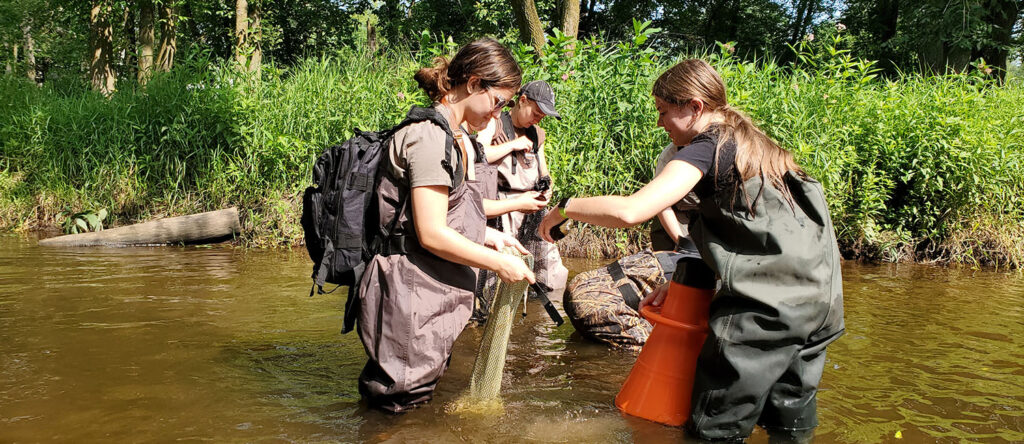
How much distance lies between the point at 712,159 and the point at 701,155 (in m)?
0.04

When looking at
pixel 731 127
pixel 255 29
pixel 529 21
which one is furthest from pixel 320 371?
pixel 255 29

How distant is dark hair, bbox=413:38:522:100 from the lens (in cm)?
279

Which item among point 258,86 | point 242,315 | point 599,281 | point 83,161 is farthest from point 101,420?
point 83,161

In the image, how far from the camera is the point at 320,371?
12.8ft

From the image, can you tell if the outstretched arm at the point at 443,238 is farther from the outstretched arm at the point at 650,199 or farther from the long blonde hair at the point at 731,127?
the long blonde hair at the point at 731,127

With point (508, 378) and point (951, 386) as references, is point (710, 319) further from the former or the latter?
point (951, 386)

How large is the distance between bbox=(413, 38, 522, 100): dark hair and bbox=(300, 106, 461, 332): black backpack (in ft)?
0.62

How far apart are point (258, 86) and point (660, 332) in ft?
23.6

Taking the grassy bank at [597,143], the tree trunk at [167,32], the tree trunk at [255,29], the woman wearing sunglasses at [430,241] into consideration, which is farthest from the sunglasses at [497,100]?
the tree trunk at [167,32]

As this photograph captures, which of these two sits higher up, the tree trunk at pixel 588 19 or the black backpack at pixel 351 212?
the tree trunk at pixel 588 19

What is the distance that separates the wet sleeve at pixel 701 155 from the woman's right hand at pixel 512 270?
687mm

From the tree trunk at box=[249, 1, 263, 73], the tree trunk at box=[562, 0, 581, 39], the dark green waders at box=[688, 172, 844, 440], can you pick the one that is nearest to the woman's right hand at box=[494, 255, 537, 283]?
the dark green waders at box=[688, 172, 844, 440]

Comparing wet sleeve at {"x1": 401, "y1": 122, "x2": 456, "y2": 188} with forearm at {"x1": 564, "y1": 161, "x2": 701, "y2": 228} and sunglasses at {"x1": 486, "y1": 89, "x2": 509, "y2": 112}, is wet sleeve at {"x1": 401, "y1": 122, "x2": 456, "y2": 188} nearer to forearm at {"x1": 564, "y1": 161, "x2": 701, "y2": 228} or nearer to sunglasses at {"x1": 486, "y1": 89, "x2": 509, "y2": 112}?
sunglasses at {"x1": 486, "y1": 89, "x2": 509, "y2": 112}

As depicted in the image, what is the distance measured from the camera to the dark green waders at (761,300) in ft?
8.38
